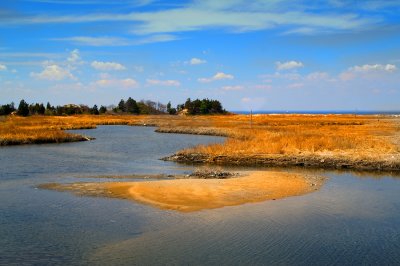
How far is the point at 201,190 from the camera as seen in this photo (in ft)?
69.1

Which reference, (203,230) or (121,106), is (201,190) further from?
(121,106)

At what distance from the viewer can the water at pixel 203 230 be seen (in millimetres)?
12484

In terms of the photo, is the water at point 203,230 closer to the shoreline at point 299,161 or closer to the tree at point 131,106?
the shoreline at point 299,161

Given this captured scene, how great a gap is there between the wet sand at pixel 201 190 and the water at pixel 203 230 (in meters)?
0.81

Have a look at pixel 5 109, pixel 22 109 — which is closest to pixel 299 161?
pixel 22 109

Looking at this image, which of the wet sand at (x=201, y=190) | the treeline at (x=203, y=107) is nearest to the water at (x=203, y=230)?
the wet sand at (x=201, y=190)

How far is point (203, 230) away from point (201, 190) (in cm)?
608

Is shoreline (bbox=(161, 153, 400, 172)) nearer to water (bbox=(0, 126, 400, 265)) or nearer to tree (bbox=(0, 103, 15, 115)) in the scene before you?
water (bbox=(0, 126, 400, 265))

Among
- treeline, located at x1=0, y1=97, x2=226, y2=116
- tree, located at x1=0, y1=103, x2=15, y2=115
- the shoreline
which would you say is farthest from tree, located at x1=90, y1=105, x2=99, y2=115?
the shoreline

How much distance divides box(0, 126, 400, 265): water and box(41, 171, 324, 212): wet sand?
81cm

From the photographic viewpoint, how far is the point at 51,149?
145 ft

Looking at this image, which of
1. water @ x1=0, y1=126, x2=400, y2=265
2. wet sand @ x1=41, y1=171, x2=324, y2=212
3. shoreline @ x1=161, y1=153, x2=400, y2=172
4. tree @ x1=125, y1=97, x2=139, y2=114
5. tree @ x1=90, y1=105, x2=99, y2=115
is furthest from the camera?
tree @ x1=125, y1=97, x2=139, y2=114

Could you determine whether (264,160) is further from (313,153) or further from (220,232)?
(220,232)

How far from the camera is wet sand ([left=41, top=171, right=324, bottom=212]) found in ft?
62.1
